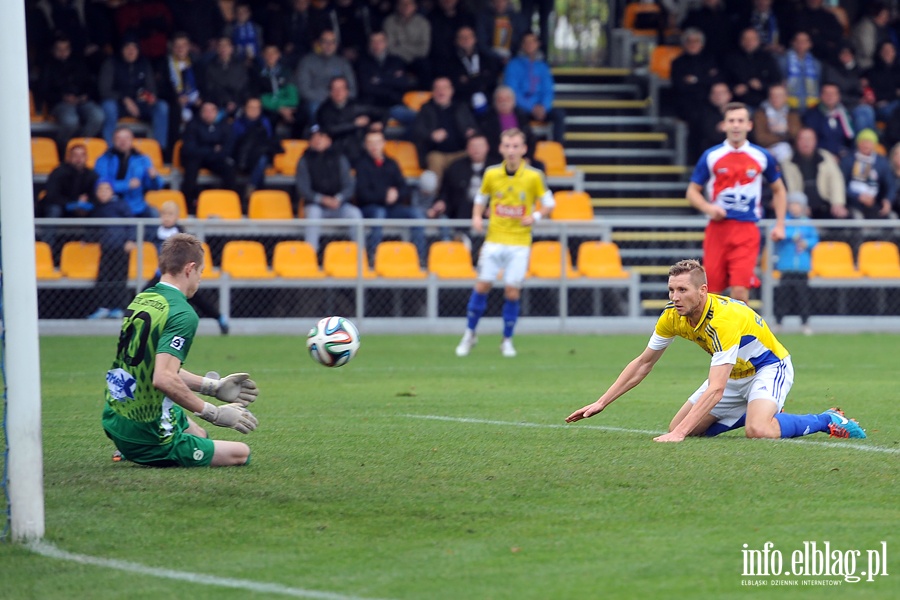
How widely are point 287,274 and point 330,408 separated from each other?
23.7 feet

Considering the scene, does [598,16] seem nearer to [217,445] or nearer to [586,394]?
[586,394]

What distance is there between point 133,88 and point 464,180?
526 cm

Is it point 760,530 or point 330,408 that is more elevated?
point 760,530

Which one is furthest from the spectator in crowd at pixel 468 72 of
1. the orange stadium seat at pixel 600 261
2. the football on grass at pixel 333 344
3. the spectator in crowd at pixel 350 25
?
the football on grass at pixel 333 344

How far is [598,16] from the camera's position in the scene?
2478 centimetres

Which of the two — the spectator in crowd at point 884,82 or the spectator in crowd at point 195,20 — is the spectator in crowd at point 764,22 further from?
the spectator in crowd at point 195,20

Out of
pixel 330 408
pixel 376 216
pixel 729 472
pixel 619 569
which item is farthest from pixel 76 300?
pixel 619 569

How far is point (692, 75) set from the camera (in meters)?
21.3

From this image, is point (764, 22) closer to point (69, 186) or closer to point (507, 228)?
point (507, 228)

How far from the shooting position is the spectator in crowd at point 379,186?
18219 millimetres

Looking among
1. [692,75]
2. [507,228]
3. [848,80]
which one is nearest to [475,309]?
[507,228]

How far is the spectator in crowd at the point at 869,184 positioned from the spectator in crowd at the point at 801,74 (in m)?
2.31

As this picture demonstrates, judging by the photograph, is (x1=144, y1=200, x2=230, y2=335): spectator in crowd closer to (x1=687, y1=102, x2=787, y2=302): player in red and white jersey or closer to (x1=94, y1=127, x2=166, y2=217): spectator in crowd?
(x1=94, y1=127, x2=166, y2=217): spectator in crowd

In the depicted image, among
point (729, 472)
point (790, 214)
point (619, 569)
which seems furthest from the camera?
point (790, 214)
